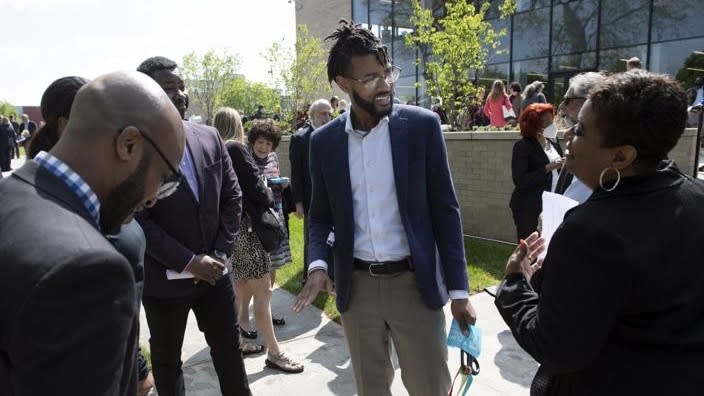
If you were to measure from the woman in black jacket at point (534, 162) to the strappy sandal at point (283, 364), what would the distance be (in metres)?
2.26

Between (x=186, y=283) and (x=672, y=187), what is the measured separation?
2291 mm

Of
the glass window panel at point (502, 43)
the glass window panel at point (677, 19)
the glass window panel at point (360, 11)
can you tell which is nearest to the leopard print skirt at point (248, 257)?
the glass window panel at point (677, 19)

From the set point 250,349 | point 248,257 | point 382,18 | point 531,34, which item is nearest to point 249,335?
point 250,349

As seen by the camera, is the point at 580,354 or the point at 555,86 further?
the point at 555,86

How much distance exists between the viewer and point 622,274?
1376 mm

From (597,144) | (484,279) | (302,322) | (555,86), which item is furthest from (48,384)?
(555,86)

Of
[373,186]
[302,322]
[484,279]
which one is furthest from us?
[484,279]

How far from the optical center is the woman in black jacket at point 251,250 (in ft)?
13.0

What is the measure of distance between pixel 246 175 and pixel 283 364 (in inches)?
58.7

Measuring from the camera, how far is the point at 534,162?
14.3 feet

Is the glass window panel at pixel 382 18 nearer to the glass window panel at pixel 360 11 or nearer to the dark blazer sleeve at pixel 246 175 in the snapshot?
the glass window panel at pixel 360 11

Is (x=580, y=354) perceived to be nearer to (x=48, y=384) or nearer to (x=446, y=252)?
(x=446, y=252)

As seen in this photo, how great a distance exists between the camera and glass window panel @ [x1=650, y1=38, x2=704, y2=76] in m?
12.6

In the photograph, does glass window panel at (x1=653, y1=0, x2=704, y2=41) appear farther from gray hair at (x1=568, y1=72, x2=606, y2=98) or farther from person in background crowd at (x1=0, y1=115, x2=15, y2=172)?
person in background crowd at (x1=0, y1=115, x2=15, y2=172)
